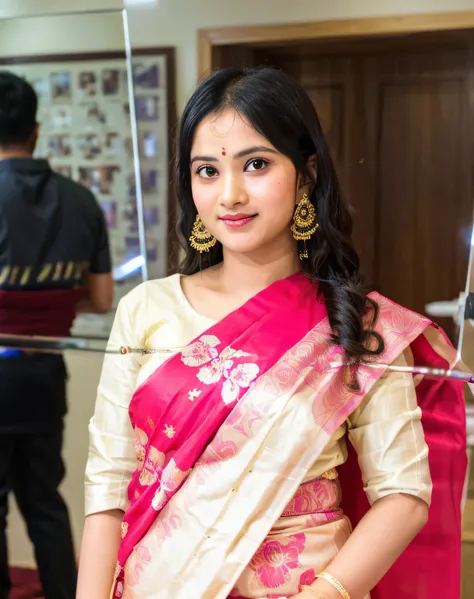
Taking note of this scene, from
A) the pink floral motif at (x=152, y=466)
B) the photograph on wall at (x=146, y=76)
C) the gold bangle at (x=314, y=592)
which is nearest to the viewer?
the gold bangle at (x=314, y=592)

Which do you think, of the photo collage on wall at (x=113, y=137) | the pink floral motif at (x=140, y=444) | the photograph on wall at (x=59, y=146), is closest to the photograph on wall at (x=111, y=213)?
the photo collage on wall at (x=113, y=137)

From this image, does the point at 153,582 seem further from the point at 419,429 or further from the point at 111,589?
the point at 419,429

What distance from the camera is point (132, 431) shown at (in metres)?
1.07

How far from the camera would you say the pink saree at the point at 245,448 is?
0.98 metres

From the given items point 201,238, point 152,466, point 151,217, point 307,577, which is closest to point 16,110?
point 151,217

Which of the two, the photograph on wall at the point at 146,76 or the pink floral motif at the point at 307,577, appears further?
the photograph on wall at the point at 146,76

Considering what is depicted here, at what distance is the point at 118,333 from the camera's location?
3.60 ft

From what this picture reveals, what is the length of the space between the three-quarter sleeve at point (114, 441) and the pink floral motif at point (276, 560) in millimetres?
215

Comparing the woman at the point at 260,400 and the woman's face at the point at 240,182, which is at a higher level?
the woman's face at the point at 240,182

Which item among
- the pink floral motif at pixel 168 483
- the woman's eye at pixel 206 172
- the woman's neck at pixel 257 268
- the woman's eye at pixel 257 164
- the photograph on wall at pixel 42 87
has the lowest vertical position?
the pink floral motif at pixel 168 483

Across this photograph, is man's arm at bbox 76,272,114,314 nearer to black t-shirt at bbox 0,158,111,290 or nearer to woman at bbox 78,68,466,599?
black t-shirt at bbox 0,158,111,290

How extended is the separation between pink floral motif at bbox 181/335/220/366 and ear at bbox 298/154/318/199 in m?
0.23

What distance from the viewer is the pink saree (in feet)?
3.22

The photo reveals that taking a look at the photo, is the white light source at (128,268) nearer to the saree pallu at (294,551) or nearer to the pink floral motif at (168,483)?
the pink floral motif at (168,483)
